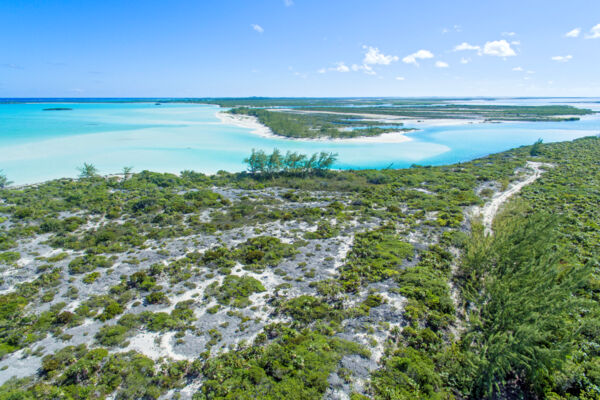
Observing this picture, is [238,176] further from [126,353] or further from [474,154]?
[474,154]

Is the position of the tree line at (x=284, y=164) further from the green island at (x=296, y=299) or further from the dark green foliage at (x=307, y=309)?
the dark green foliage at (x=307, y=309)

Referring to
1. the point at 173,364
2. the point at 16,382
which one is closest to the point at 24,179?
the point at 16,382

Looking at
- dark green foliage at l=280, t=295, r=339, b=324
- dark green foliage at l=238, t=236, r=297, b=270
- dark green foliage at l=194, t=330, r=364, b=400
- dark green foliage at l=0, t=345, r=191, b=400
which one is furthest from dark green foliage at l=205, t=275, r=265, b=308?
dark green foliage at l=0, t=345, r=191, b=400

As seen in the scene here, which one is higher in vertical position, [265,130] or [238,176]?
[265,130]

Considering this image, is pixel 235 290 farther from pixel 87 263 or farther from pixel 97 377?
pixel 87 263

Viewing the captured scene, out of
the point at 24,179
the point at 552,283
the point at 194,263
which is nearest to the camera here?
the point at 552,283

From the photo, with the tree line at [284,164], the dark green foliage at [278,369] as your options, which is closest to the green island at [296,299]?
the dark green foliage at [278,369]

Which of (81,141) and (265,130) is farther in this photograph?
(265,130)

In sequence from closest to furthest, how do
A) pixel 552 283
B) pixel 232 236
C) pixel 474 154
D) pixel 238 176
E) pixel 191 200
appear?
pixel 552 283 → pixel 232 236 → pixel 191 200 → pixel 238 176 → pixel 474 154

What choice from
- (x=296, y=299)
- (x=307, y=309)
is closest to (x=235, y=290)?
(x=296, y=299)
